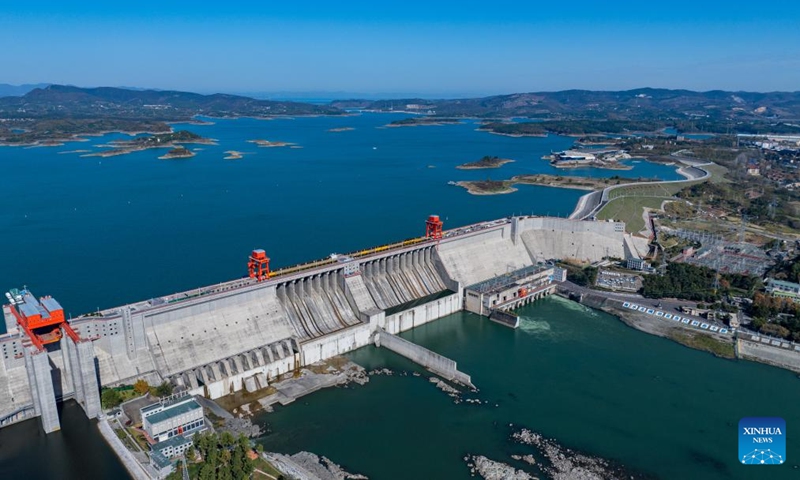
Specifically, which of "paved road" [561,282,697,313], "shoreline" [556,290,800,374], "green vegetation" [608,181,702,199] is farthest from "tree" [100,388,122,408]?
"green vegetation" [608,181,702,199]

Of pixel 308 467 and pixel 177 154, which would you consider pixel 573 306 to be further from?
pixel 177 154

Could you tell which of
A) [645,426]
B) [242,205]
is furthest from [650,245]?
[242,205]

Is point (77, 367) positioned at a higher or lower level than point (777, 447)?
higher

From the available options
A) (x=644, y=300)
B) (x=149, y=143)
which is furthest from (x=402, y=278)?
(x=149, y=143)

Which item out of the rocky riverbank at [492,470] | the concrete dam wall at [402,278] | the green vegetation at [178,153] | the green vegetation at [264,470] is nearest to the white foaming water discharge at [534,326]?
the concrete dam wall at [402,278]

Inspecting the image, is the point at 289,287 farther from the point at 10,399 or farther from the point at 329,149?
the point at 329,149

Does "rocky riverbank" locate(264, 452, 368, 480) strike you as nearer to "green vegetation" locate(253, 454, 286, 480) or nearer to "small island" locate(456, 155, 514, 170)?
"green vegetation" locate(253, 454, 286, 480)

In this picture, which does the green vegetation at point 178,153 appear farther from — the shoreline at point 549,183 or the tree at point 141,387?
the tree at point 141,387

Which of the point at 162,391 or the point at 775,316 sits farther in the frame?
the point at 775,316
